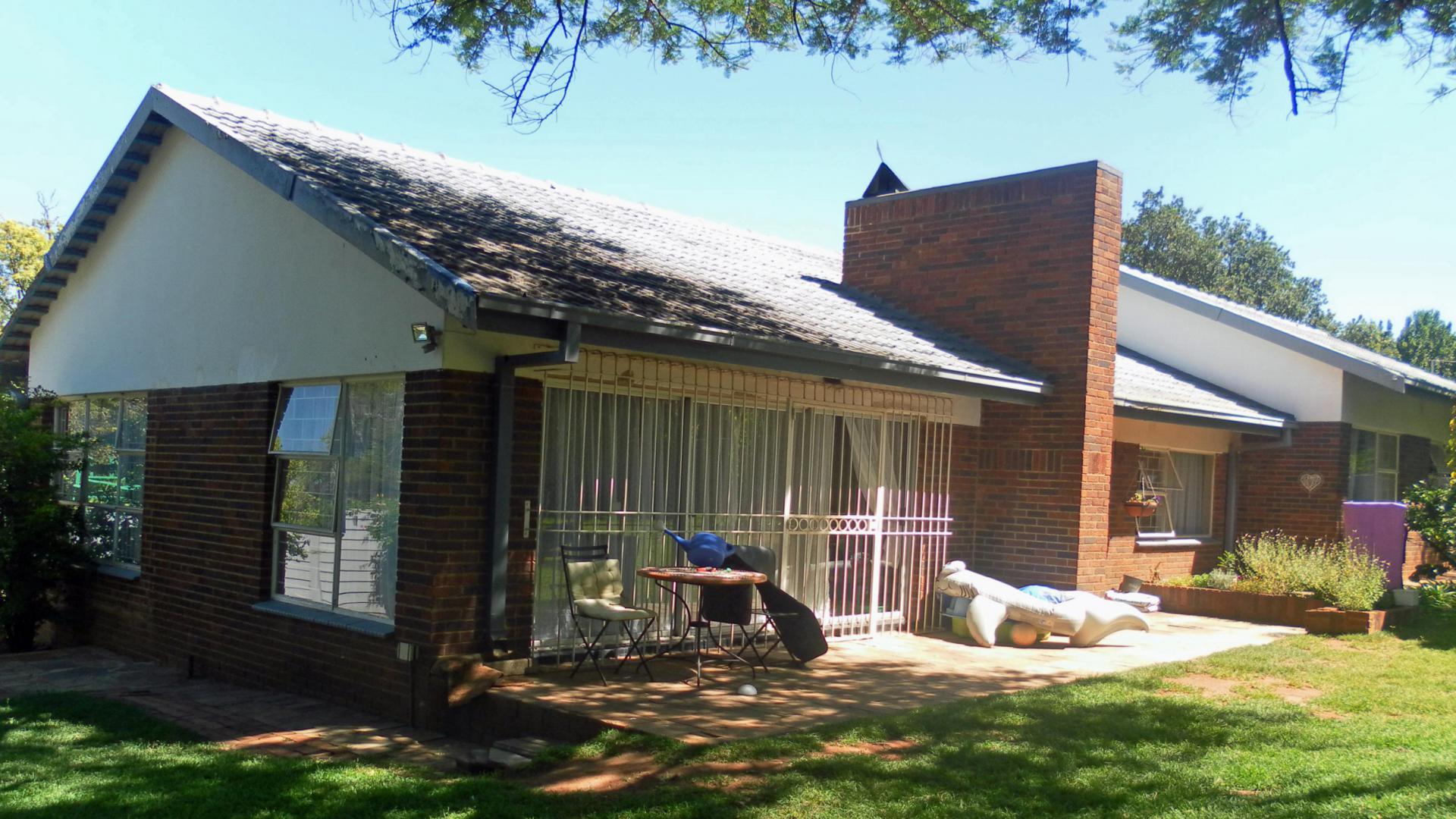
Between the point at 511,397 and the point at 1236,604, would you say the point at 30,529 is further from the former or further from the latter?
the point at 1236,604

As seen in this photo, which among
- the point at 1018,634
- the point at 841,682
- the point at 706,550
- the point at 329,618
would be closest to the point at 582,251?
the point at 706,550

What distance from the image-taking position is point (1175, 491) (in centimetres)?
1525

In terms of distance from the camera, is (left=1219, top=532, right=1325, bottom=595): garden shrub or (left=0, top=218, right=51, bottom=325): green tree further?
(left=0, top=218, right=51, bottom=325): green tree

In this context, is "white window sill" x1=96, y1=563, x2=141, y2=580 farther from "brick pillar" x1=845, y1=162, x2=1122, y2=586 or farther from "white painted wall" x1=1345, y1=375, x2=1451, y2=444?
"white painted wall" x1=1345, y1=375, x2=1451, y2=444

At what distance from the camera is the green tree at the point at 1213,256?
140ft

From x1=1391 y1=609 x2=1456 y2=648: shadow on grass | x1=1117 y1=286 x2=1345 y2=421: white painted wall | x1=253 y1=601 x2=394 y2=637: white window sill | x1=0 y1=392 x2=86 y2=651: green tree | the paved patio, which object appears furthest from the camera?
x1=1117 y1=286 x2=1345 y2=421: white painted wall

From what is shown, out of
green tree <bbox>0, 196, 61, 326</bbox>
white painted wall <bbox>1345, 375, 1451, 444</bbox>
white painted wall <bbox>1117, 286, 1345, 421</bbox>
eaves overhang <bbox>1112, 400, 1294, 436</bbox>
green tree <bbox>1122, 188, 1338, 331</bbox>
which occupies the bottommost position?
eaves overhang <bbox>1112, 400, 1294, 436</bbox>

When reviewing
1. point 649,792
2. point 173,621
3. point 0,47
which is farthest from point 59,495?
point 649,792

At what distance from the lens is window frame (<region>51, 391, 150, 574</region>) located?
1134cm

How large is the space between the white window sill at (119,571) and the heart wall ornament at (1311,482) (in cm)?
1389

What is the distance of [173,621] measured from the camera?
34.2 feet

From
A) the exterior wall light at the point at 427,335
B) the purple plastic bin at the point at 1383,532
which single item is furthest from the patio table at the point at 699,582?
the purple plastic bin at the point at 1383,532

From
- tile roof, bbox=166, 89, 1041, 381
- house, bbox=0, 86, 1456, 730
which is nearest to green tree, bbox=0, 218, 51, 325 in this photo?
house, bbox=0, 86, 1456, 730

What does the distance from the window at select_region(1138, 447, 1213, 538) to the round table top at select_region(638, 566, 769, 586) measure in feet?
25.0
